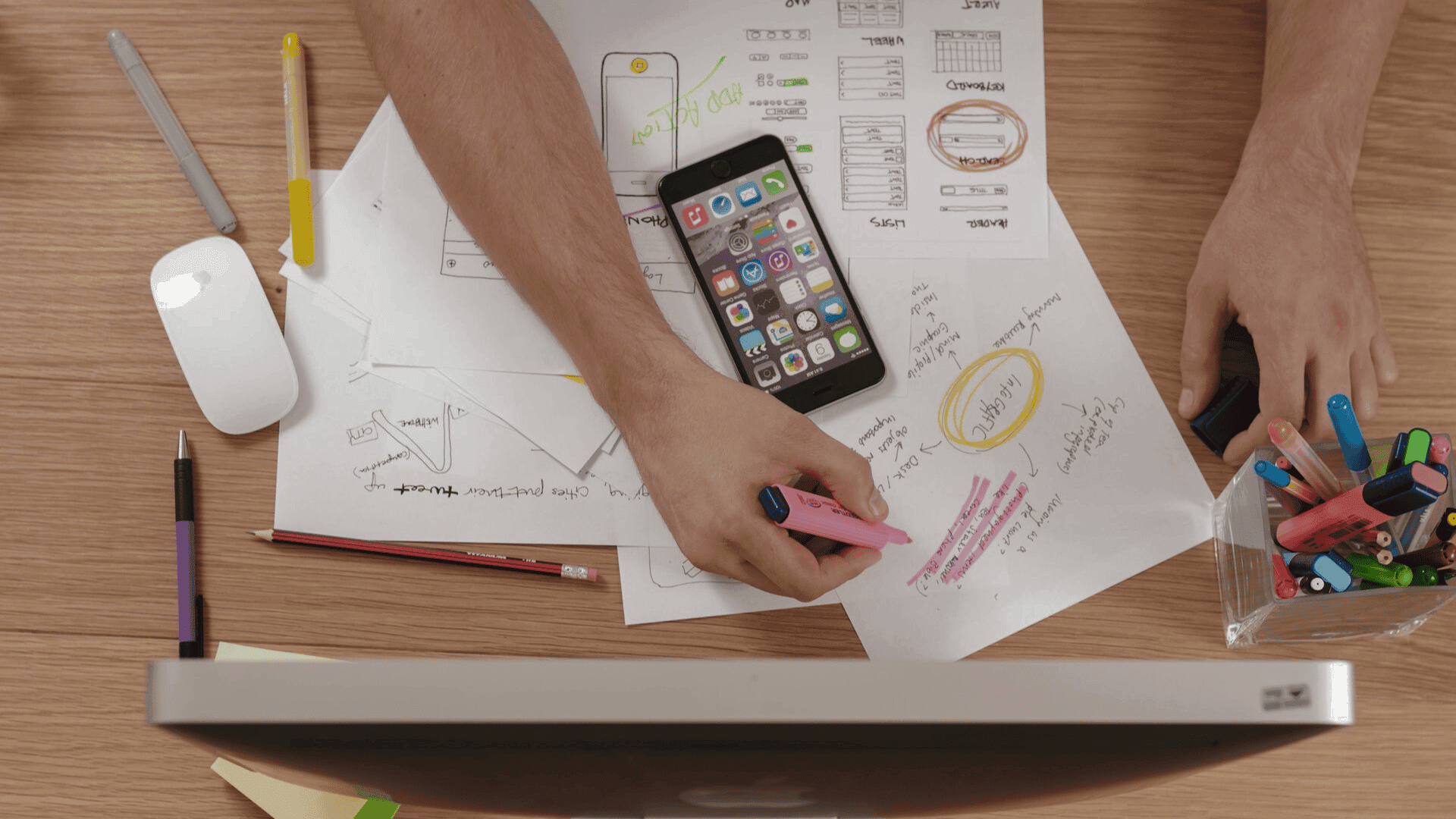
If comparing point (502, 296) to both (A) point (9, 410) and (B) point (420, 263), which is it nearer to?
(B) point (420, 263)

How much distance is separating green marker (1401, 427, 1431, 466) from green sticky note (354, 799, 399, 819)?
0.72m

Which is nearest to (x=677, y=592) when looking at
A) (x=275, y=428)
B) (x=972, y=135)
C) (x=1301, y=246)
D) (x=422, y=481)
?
(x=422, y=481)

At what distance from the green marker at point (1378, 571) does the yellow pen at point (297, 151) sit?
795 mm

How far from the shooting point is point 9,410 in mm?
693

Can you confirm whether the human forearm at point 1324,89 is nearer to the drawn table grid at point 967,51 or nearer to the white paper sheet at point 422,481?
the drawn table grid at point 967,51

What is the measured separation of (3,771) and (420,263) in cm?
48

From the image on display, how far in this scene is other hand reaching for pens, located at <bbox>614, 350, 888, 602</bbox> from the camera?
617 millimetres

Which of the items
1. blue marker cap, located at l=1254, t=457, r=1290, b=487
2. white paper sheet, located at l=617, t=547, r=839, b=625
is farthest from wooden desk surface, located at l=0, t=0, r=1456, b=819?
blue marker cap, located at l=1254, t=457, r=1290, b=487

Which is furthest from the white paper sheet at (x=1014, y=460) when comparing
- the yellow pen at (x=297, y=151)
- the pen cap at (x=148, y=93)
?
the pen cap at (x=148, y=93)

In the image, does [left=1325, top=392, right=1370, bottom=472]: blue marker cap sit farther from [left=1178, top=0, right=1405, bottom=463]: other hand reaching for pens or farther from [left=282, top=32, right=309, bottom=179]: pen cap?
[left=282, top=32, right=309, bottom=179]: pen cap

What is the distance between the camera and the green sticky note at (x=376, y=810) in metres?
0.63

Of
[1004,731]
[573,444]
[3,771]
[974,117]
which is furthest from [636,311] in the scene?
[3,771]

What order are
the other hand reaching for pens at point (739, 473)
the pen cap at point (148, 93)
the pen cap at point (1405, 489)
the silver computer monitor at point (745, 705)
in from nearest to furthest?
the silver computer monitor at point (745, 705) < the pen cap at point (1405, 489) < the other hand reaching for pens at point (739, 473) < the pen cap at point (148, 93)

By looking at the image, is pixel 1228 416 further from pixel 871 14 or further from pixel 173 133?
pixel 173 133
